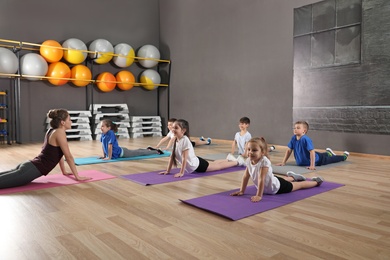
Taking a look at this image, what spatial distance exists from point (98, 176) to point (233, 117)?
3663mm

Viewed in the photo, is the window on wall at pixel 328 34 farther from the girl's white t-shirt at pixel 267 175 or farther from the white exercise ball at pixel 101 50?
the white exercise ball at pixel 101 50

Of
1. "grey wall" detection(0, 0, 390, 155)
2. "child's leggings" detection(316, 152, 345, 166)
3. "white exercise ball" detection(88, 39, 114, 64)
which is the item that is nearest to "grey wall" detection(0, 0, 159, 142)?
"grey wall" detection(0, 0, 390, 155)

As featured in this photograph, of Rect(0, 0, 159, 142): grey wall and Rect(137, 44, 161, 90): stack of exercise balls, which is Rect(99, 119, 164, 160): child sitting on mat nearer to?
Rect(0, 0, 159, 142): grey wall

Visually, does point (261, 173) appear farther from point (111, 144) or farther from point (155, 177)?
point (111, 144)

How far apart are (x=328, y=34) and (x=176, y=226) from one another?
398 centimetres

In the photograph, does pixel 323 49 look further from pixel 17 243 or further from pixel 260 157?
pixel 17 243

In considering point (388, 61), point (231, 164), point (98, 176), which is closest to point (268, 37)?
point (388, 61)

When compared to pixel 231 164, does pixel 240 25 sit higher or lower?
higher

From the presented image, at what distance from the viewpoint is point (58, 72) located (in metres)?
6.14

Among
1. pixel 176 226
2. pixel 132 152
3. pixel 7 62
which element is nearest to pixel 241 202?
pixel 176 226

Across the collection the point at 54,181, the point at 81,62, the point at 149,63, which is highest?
the point at 149,63

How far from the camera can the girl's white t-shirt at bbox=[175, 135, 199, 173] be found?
3.08m

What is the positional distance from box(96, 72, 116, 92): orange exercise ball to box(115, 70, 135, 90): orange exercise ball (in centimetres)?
17

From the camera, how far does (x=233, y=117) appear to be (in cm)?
636
